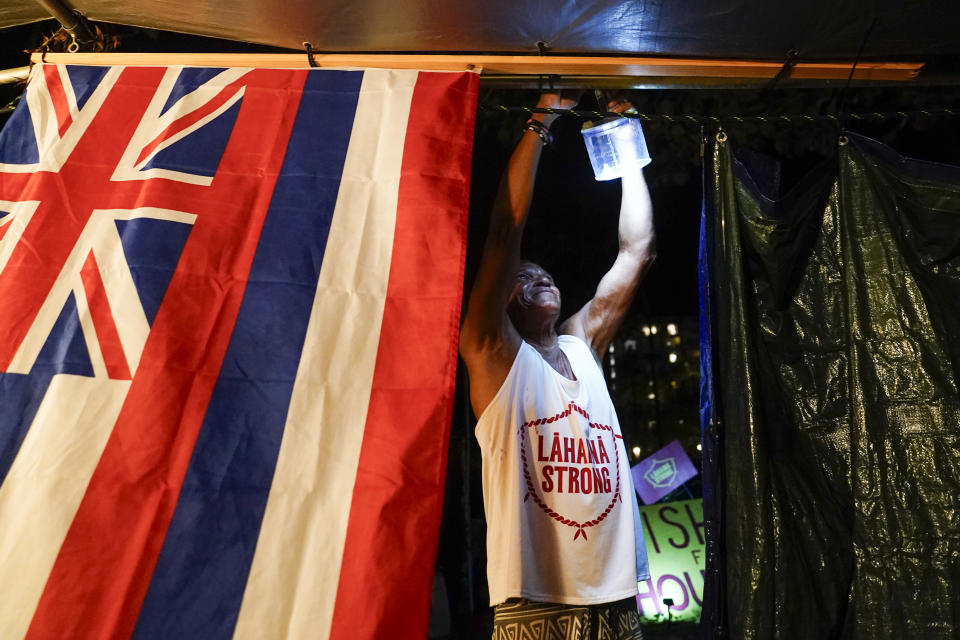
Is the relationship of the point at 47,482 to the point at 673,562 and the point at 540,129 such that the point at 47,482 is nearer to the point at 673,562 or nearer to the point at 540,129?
the point at 540,129

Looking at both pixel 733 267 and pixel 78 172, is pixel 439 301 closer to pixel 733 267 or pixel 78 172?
pixel 733 267

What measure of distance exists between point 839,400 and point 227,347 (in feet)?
8.25

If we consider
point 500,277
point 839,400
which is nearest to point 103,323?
point 500,277

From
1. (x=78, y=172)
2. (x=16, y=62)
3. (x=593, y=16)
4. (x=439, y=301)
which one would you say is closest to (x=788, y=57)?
(x=593, y=16)

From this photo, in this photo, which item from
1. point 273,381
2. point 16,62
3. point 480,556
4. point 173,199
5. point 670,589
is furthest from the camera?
point 480,556

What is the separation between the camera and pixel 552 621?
3062mm

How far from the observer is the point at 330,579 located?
1.98 metres

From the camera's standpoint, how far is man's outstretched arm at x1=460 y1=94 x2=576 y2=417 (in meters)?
3.00

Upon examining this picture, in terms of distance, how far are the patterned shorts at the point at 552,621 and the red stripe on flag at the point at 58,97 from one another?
306cm

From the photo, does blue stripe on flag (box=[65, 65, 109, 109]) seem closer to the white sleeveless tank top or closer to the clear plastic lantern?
the clear plastic lantern

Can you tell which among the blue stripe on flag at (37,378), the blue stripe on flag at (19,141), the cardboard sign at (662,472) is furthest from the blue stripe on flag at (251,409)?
the cardboard sign at (662,472)

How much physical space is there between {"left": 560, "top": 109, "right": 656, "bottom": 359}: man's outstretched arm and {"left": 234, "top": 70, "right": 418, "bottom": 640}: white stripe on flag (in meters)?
1.94

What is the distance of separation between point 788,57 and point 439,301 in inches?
81.7

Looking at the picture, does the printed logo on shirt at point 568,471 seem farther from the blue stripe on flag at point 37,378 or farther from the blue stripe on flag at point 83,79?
the blue stripe on flag at point 83,79
